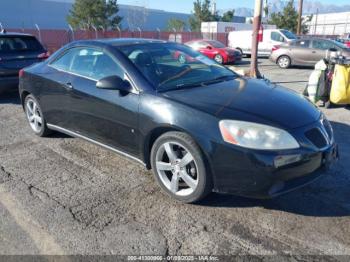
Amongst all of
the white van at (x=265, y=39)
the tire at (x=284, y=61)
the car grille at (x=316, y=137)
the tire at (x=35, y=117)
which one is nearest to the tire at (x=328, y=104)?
the car grille at (x=316, y=137)

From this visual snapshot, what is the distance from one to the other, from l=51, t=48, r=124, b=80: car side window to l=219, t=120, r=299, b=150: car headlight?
1418 millimetres

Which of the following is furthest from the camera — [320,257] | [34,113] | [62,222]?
[34,113]

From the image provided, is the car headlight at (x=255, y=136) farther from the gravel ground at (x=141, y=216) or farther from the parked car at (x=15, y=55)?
the parked car at (x=15, y=55)

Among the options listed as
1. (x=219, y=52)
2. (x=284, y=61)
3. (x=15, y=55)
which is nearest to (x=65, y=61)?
(x=15, y=55)

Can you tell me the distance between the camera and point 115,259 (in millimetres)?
2592

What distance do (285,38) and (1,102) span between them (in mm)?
16267

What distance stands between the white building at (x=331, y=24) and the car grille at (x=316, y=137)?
54736mm

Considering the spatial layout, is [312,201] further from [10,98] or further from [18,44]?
[10,98]

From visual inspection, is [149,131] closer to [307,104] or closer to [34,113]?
[307,104]

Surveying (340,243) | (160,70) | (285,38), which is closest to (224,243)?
(340,243)

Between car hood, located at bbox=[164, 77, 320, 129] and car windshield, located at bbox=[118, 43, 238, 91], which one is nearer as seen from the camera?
car hood, located at bbox=[164, 77, 320, 129]

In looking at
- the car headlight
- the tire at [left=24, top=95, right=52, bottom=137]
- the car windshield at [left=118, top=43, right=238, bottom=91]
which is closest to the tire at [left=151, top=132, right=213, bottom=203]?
the car headlight

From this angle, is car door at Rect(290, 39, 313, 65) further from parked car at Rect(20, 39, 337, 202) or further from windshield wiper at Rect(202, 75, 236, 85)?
windshield wiper at Rect(202, 75, 236, 85)

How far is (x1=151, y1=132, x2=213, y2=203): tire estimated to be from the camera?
308cm
